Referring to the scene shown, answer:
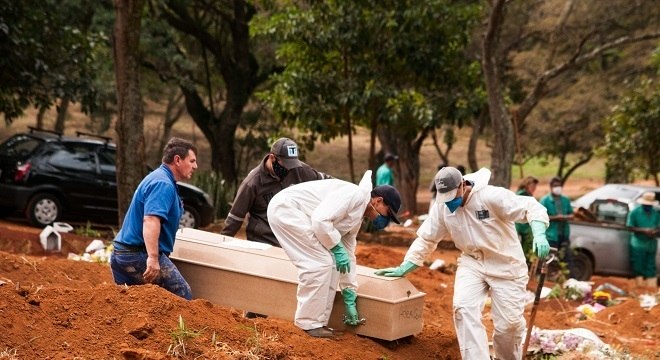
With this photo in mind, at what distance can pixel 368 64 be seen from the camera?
1950cm

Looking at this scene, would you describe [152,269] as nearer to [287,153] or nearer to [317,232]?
[317,232]

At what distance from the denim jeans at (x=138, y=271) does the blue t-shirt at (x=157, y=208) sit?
3.8 inches

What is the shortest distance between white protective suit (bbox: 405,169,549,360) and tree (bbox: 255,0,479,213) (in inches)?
430

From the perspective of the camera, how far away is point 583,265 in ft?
50.7

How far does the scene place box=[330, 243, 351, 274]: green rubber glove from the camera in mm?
7312

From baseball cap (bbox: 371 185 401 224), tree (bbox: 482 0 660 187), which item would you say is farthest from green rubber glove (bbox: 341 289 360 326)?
tree (bbox: 482 0 660 187)

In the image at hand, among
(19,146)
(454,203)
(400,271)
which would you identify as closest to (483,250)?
(454,203)

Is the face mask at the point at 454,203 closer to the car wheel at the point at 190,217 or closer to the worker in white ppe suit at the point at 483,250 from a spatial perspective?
the worker in white ppe suit at the point at 483,250

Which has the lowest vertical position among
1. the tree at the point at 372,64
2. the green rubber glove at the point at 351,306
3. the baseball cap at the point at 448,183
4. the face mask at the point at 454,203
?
the green rubber glove at the point at 351,306

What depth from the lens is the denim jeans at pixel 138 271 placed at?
285 inches

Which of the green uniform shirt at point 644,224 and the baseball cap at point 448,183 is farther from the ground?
the baseball cap at point 448,183

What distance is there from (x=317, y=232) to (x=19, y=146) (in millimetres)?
11181

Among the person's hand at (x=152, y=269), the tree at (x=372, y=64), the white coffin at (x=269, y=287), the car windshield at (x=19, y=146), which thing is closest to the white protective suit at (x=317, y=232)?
the white coffin at (x=269, y=287)

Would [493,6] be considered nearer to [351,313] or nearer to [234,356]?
[351,313]
